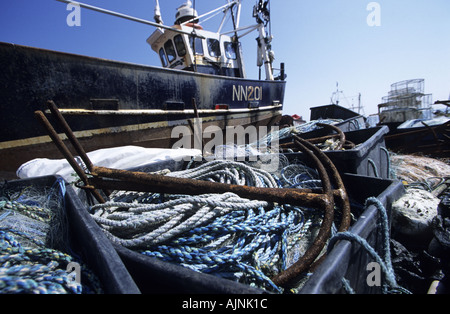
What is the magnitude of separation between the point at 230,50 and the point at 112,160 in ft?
22.6

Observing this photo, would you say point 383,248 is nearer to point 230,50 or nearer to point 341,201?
point 341,201

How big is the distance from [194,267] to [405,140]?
6.39 metres

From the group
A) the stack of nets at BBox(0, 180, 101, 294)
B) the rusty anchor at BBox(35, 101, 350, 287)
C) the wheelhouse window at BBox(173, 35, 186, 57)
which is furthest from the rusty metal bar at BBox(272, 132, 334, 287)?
the wheelhouse window at BBox(173, 35, 186, 57)

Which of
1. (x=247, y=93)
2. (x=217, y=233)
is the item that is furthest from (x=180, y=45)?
(x=217, y=233)

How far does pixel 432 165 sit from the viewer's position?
3.63m

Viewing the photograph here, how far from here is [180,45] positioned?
6.58m

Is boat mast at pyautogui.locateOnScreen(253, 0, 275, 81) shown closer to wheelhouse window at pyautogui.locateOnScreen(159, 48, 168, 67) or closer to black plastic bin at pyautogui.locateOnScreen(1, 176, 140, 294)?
wheelhouse window at pyautogui.locateOnScreen(159, 48, 168, 67)

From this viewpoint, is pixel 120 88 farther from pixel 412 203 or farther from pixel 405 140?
pixel 405 140

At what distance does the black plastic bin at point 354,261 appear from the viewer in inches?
26.9

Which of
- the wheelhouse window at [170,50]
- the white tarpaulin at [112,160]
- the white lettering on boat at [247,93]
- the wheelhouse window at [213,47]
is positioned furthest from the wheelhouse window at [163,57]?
the white tarpaulin at [112,160]

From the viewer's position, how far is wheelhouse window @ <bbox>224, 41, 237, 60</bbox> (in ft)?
24.9

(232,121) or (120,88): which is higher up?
(120,88)

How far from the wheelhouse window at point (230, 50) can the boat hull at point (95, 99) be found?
9.82 ft
